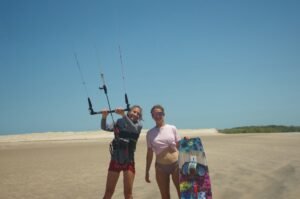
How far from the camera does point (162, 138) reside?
6160 mm

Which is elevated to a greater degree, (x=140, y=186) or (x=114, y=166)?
(x=114, y=166)

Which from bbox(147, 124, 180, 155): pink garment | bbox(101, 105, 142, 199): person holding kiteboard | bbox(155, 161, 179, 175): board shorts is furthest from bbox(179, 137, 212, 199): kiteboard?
bbox(101, 105, 142, 199): person holding kiteboard

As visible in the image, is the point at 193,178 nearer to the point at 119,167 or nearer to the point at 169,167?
the point at 169,167

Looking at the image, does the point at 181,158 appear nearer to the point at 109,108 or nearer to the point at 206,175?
the point at 206,175

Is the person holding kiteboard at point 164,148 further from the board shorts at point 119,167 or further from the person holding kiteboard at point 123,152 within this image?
the board shorts at point 119,167

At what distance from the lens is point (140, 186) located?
10.3 meters

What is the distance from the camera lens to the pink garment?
6152mm

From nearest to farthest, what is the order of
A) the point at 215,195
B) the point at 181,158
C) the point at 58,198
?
the point at 181,158
the point at 215,195
the point at 58,198

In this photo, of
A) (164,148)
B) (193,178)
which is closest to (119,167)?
(164,148)

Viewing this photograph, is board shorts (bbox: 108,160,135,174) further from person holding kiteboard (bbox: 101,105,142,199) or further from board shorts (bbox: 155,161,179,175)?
board shorts (bbox: 155,161,179,175)

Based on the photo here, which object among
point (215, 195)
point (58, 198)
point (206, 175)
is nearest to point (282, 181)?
point (215, 195)

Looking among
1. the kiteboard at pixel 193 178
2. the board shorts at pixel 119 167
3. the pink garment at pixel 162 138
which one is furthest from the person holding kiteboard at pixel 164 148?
the board shorts at pixel 119 167

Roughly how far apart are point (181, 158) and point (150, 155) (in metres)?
0.51

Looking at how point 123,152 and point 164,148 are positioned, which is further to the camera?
point 164,148
